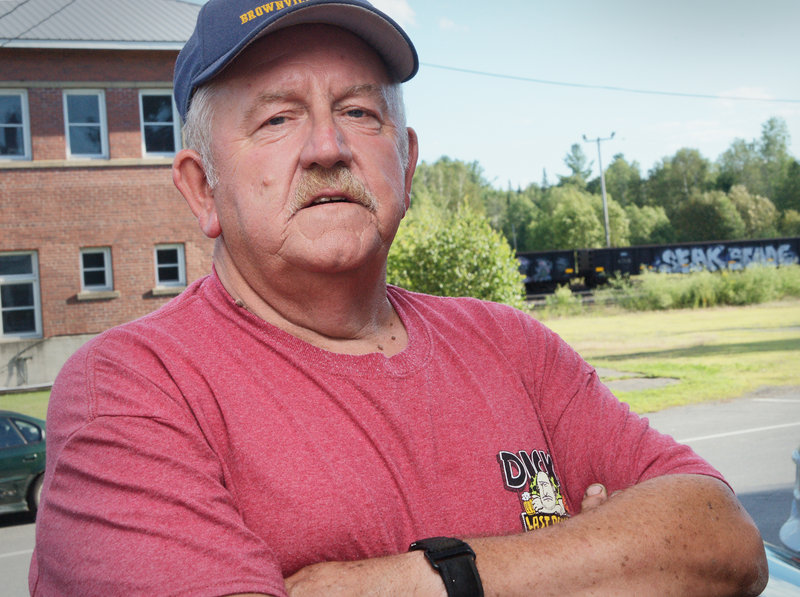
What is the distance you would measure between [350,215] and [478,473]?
22.2 inches

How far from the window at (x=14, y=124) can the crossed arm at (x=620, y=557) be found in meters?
20.5

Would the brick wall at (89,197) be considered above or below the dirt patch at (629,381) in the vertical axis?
above

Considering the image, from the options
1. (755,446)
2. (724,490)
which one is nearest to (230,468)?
(724,490)

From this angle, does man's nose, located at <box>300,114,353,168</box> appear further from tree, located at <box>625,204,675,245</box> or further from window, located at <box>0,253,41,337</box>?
tree, located at <box>625,204,675,245</box>

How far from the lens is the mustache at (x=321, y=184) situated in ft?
5.18

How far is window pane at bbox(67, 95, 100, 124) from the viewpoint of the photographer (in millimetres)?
19734

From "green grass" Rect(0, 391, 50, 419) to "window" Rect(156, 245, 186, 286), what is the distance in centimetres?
390

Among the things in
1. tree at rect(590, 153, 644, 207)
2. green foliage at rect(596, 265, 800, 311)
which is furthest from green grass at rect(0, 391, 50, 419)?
tree at rect(590, 153, 644, 207)

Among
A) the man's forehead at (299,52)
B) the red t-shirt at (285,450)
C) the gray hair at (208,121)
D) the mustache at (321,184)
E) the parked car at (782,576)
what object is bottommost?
the parked car at (782,576)

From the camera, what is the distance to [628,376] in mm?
15141

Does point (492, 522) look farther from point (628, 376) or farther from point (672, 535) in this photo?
point (628, 376)

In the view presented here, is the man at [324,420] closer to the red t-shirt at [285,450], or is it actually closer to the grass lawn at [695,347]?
the red t-shirt at [285,450]

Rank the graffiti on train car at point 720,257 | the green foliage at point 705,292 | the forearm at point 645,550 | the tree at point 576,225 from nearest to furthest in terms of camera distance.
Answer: the forearm at point 645,550
the green foliage at point 705,292
the graffiti on train car at point 720,257
the tree at point 576,225

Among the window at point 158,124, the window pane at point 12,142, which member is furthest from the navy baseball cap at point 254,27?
the window pane at point 12,142
